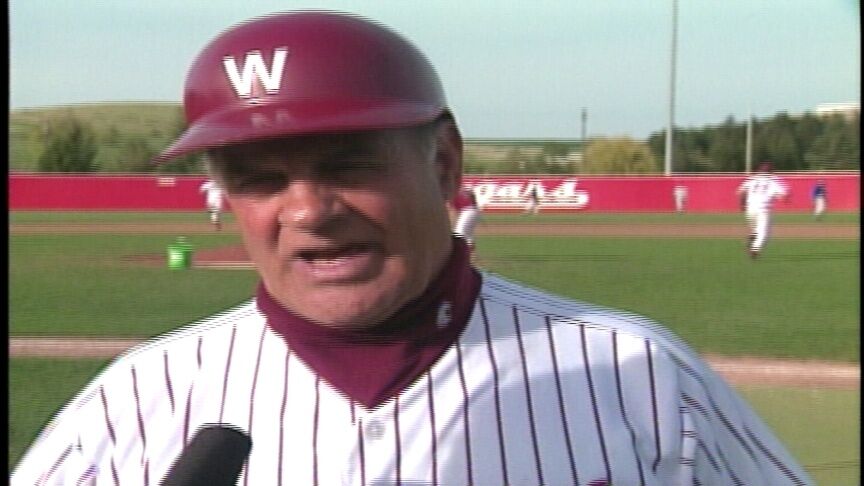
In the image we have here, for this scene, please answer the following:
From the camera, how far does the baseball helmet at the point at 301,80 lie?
648 mm

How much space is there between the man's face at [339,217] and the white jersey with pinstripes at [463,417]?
3.2 inches

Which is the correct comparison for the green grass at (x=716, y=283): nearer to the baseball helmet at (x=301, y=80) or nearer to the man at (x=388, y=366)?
the man at (x=388, y=366)

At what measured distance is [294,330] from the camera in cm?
76

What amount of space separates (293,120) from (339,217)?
0.24ft

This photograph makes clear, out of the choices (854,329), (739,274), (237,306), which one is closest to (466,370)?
(237,306)

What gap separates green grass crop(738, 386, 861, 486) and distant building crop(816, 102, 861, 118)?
1.08ft

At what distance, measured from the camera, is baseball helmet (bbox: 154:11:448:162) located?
648mm

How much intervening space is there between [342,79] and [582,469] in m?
0.35

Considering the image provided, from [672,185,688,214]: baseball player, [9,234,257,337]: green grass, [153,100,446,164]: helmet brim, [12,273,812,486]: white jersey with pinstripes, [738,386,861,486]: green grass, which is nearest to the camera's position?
[153,100,446,164]: helmet brim

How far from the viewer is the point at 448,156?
76 centimetres

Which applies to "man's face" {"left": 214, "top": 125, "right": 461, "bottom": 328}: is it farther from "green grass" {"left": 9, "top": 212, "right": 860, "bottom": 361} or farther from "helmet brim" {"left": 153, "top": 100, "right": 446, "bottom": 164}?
"green grass" {"left": 9, "top": 212, "right": 860, "bottom": 361}

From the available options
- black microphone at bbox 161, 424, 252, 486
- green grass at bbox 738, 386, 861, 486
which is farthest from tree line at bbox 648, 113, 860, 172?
black microphone at bbox 161, 424, 252, 486

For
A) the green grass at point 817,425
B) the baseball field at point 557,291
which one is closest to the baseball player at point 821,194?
the baseball field at point 557,291

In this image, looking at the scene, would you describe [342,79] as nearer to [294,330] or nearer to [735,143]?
[294,330]
